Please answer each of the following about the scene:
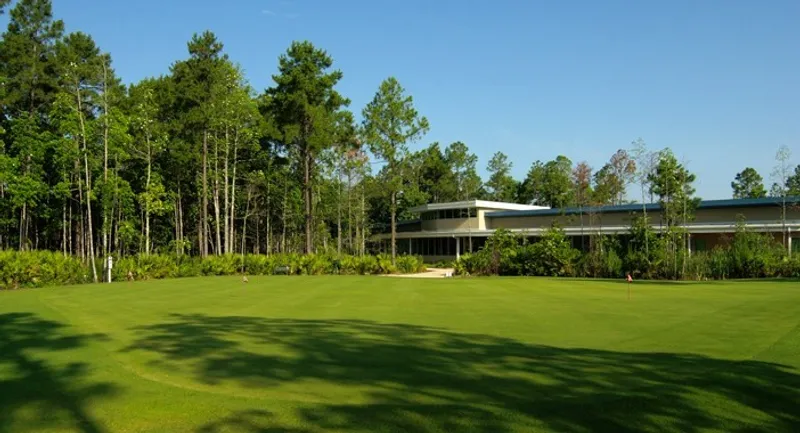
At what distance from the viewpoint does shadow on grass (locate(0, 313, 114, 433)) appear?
536cm

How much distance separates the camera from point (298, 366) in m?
7.34

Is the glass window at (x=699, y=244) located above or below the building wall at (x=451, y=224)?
below

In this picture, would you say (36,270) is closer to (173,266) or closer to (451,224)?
(173,266)

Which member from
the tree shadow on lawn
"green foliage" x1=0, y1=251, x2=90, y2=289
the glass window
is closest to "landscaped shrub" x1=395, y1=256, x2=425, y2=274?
the glass window

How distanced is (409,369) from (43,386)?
13.7ft

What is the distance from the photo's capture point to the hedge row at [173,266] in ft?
85.1

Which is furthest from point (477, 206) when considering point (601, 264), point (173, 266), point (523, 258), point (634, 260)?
point (173, 266)

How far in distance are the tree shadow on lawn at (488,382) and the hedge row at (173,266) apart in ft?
67.5

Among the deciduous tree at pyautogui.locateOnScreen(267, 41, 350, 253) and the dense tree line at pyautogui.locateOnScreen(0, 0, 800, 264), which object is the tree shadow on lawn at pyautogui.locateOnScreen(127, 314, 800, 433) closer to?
the dense tree line at pyautogui.locateOnScreen(0, 0, 800, 264)

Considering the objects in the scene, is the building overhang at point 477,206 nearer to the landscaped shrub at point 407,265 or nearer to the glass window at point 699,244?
the landscaped shrub at point 407,265

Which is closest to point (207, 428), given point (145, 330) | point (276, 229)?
point (145, 330)

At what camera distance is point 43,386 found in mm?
6555

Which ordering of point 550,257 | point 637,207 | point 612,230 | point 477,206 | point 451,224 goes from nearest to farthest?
point 550,257
point 637,207
point 612,230
point 477,206
point 451,224

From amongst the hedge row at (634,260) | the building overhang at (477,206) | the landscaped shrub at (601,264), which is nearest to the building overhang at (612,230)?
the hedge row at (634,260)
